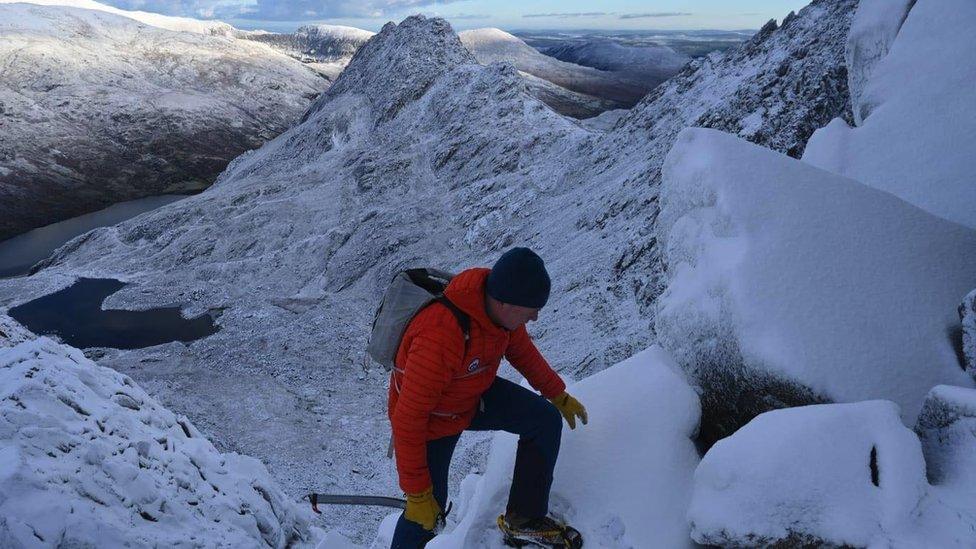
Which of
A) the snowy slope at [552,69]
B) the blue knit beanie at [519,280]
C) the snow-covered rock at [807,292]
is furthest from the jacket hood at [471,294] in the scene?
the snowy slope at [552,69]

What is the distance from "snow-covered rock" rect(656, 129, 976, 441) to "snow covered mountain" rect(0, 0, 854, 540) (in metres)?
8.47

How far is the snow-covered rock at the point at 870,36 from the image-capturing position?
9.38m

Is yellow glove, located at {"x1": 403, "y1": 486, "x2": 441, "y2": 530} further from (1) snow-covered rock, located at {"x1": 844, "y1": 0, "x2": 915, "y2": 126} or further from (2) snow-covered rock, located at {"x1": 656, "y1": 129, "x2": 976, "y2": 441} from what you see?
(1) snow-covered rock, located at {"x1": 844, "y1": 0, "x2": 915, "y2": 126}

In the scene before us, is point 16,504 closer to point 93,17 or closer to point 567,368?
point 567,368

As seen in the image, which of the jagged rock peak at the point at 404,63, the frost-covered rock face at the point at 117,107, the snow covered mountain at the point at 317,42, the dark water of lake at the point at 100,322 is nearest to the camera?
the dark water of lake at the point at 100,322

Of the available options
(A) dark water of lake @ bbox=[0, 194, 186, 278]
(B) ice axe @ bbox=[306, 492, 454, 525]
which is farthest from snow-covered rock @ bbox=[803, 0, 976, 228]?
(A) dark water of lake @ bbox=[0, 194, 186, 278]

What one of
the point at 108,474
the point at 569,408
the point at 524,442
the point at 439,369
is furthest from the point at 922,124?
the point at 108,474

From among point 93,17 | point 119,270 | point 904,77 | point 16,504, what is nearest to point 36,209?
point 119,270

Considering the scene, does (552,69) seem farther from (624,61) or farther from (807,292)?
(807,292)

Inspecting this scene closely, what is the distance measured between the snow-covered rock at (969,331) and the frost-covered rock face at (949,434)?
772 millimetres

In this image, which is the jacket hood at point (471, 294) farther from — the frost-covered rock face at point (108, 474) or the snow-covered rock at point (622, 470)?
the frost-covered rock face at point (108, 474)

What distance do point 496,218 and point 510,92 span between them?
12.3 metres

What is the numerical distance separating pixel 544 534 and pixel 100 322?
3397cm

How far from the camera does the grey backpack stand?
425cm
